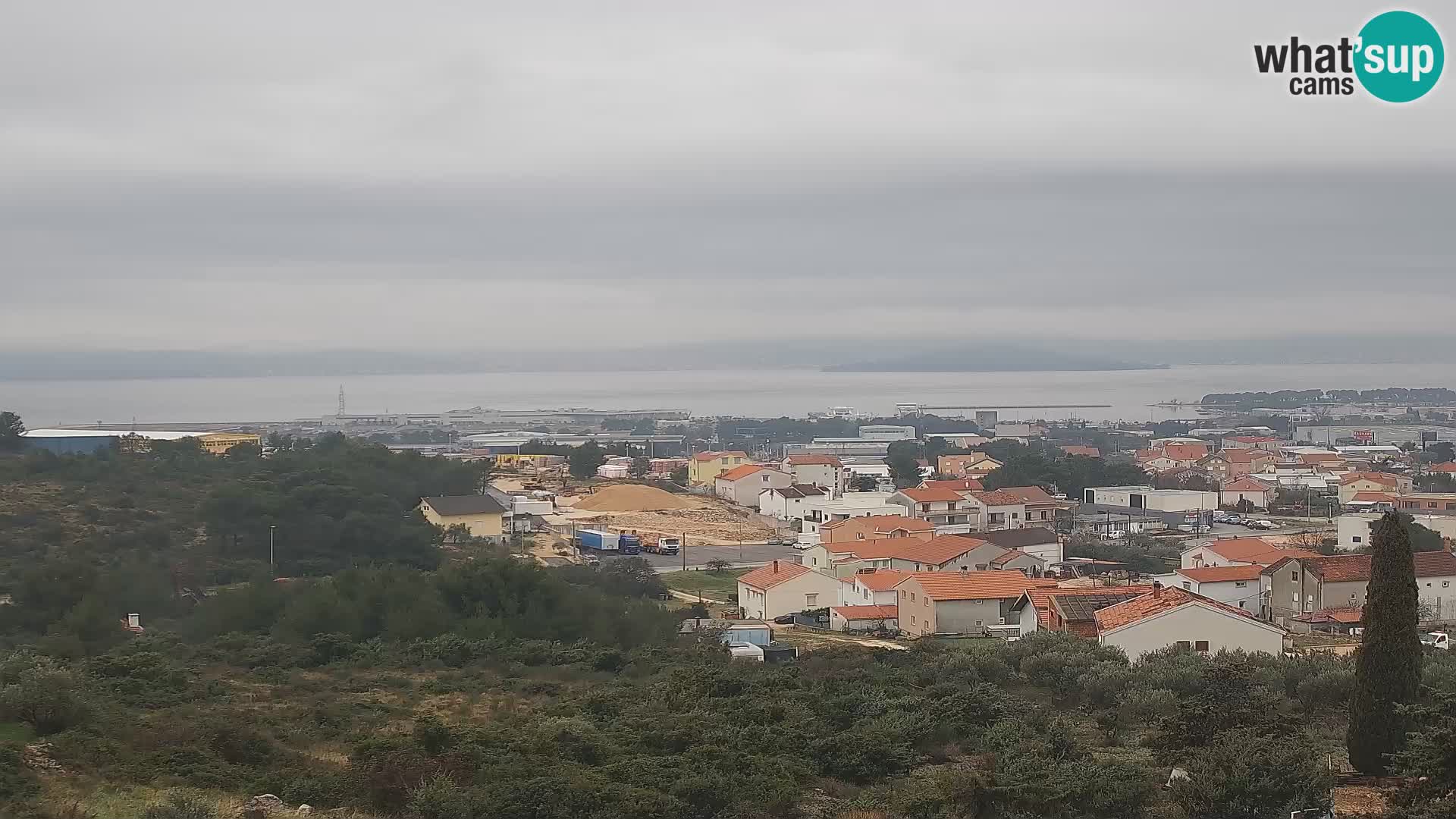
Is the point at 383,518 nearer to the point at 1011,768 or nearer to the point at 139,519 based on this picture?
the point at 139,519

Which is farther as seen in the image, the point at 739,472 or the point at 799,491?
the point at 739,472

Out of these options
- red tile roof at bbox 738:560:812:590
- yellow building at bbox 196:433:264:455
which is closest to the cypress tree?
red tile roof at bbox 738:560:812:590

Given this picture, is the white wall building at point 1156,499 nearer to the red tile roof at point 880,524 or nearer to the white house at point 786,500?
the white house at point 786,500

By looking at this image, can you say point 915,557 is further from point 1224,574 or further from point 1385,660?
point 1385,660

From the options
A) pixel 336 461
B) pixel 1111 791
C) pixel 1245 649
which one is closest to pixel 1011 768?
pixel 1111 791

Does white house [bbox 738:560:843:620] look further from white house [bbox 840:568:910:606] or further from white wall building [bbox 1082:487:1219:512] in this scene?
white wall building [bbox 1082:487:1219:512]

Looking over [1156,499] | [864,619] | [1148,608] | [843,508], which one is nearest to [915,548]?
[864,619]
